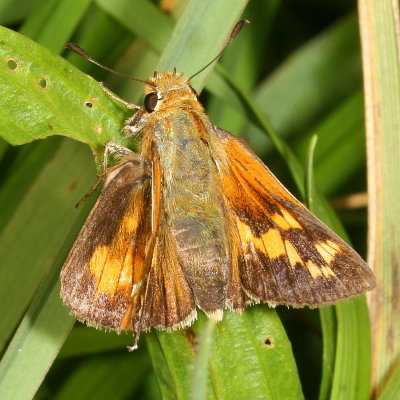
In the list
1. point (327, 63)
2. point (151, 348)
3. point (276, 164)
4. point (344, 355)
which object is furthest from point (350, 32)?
point (151, 348)

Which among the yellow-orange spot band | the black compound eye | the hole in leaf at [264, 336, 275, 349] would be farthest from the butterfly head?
the hole in leaf at [264, 336, 275, 349]

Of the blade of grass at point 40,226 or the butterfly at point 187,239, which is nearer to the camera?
the butterfly at point 187,239

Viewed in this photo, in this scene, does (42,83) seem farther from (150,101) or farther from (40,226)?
(40,226)

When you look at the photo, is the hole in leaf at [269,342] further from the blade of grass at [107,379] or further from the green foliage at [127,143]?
the blade of grass at [107,379]

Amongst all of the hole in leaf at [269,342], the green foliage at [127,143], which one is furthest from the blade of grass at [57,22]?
the hole in leaf at [269,342]

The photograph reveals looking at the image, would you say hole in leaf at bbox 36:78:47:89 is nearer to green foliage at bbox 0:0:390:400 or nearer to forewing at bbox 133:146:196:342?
green foliage at bbox 0:0:390:400

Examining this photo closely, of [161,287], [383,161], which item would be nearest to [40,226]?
[161,287]

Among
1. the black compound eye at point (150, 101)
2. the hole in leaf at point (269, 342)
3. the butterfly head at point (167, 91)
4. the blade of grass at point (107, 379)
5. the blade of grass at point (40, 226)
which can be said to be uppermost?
the butterfly head at point (167, 91)

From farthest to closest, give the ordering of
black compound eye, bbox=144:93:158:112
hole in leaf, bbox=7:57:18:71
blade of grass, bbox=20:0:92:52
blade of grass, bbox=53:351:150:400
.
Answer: blade of grass, bbox=53:351:150:400
blade of grass, bbox=20:0:92:52
black compound eye, bbox=144:93:158:112
hole in leaf, bbox=7:57:18:71

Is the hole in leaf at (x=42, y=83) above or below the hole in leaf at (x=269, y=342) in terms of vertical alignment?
above
